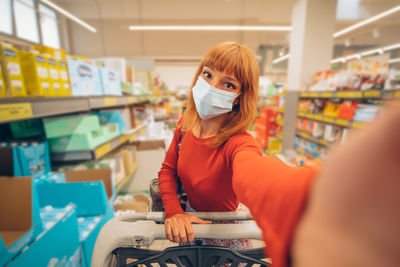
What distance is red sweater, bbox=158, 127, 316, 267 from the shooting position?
0.24 m

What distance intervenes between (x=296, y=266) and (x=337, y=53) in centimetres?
1418

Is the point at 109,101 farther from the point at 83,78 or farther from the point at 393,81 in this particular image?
the point at 393,81

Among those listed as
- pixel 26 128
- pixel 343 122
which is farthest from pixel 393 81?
pixel 26 128

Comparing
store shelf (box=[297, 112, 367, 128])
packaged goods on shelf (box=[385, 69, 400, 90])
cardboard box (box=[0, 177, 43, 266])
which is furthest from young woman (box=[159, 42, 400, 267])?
packaged goods on shelf (box=[385, 69, 400, 90])

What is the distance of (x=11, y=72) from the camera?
0.88m

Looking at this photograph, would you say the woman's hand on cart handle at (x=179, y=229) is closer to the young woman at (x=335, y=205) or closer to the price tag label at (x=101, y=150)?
the young woman at (x=335, y=205)

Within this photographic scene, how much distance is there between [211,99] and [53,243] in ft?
3.12

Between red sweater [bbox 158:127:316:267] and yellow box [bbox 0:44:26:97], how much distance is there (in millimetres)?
748

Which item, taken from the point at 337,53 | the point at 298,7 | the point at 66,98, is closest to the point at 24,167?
the point at 66,98

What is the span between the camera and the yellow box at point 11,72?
0.86m

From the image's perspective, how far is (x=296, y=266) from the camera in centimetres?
21

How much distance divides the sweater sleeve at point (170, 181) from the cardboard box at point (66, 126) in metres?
0.86

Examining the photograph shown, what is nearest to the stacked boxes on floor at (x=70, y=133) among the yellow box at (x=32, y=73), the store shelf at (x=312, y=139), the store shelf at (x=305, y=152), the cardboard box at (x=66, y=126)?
the cardboard box at (x=66, y=126)

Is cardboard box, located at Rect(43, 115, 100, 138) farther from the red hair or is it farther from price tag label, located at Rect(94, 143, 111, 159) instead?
the red hair
